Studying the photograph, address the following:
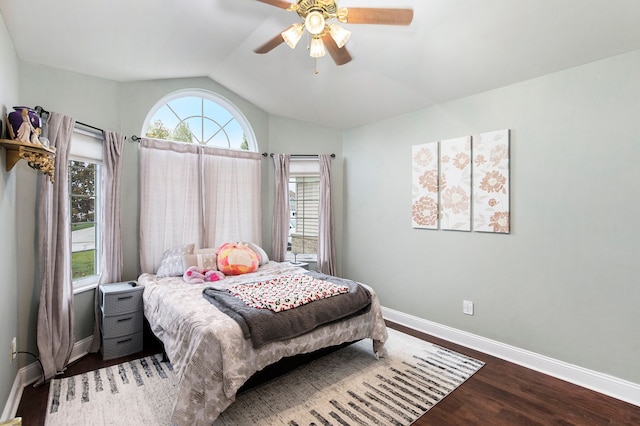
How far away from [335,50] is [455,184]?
5.97ft

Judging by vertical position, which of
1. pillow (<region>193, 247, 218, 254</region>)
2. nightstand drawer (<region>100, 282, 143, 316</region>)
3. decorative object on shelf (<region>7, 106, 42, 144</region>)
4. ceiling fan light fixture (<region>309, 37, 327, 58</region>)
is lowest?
nightstand drawer (<region>100, 282, 143, 316</region>)

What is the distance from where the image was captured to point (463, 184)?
10.4ft

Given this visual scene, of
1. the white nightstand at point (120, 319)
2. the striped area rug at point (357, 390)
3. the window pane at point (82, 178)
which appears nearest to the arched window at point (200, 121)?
the window pane at point (82, 178)

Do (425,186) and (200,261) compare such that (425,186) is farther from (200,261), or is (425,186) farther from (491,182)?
(200,261)

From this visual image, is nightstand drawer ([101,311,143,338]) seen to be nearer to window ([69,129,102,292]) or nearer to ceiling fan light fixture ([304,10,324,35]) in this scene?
window ([69,129,102,292])

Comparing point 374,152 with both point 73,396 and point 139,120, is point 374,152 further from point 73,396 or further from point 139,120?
point 73,396

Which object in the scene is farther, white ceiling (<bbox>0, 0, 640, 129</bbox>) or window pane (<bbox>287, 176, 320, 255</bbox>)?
window pane (<bbox>287, 176, 320, 255</bbox>)

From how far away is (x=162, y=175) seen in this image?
3502 mm

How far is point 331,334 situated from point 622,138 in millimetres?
2575

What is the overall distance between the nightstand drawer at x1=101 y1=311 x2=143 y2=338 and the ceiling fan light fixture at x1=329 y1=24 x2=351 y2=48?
9.20 feet

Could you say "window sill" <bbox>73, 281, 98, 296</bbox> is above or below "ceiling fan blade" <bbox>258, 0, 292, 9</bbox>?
below

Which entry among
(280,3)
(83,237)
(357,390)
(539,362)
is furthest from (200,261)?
(539,362)

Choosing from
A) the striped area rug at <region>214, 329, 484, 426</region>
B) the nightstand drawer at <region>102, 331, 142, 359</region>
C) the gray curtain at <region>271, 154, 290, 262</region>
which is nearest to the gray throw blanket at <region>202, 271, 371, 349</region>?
the striped area rug at <region>214, 329, 484, 426</region>

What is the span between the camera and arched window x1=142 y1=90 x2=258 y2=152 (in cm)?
363
